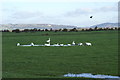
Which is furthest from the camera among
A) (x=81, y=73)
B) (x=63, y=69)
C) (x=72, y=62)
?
(x=72, y=62)

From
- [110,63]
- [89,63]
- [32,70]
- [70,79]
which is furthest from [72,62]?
[70,79]

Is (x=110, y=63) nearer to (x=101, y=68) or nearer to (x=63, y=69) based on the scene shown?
(x=101, y=68)

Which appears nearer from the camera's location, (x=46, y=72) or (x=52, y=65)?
(x=46, y=72)

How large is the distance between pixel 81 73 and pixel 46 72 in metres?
1.63

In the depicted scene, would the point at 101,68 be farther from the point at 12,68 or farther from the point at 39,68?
the point at 12,68

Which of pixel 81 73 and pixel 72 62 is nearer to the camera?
pixel 81 73

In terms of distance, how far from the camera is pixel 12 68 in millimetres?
14250

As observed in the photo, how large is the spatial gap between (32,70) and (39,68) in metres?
0.70

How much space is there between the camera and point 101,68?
46.3 feet

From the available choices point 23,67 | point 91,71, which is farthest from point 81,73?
point 23,67

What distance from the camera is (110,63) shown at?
1554cm

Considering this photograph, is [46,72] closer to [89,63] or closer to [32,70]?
[32,70]

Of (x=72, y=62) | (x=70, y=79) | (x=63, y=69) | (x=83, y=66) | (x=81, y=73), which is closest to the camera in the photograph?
(x=70, y=79)

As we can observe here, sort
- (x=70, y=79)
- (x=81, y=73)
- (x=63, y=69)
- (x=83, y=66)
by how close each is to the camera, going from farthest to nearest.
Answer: (x=83, y=66), (x=63, y=69), (x=81, y=73), (x=70, y=79)
